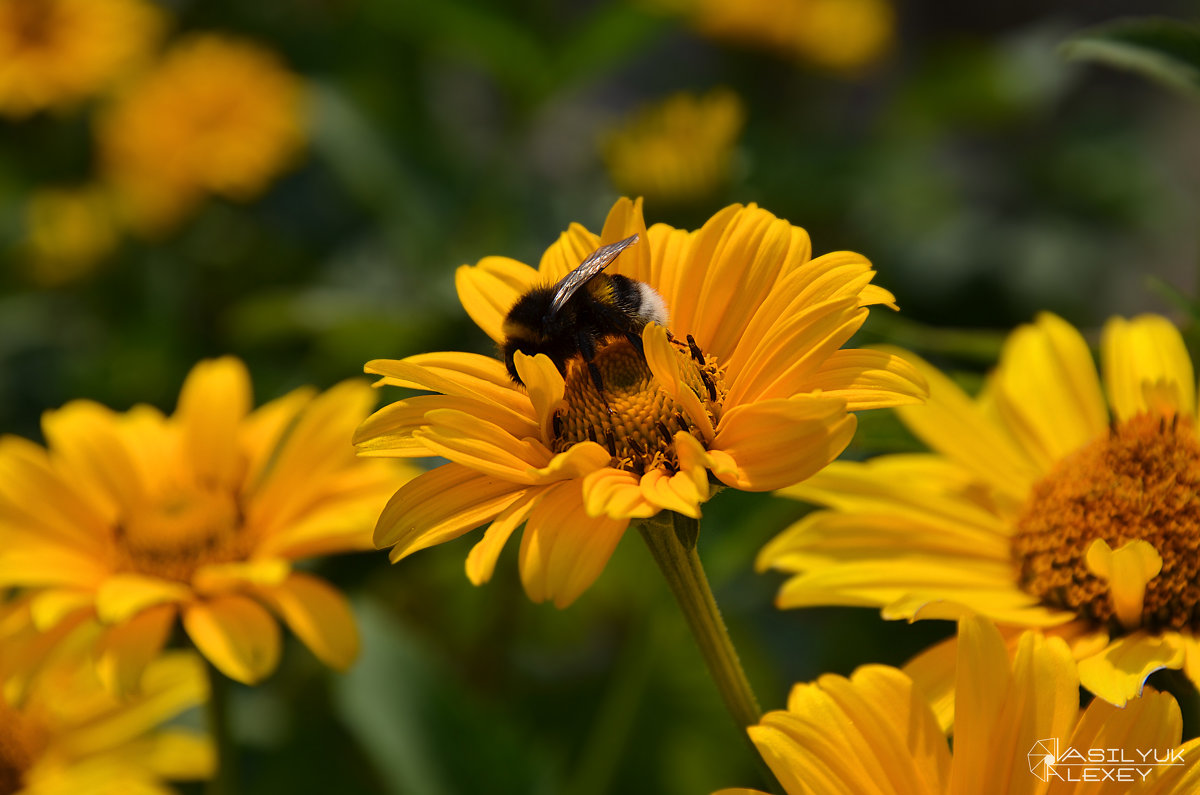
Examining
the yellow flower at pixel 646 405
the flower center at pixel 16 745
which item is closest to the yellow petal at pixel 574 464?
the yellow flower at pixel 646 405

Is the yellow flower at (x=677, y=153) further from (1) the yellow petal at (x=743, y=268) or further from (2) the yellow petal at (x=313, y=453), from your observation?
(1) the yellow petal at (x=743, y=268)

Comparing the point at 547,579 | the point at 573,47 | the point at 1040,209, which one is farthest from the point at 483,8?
the point at 547,579

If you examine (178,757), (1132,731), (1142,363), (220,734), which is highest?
(1142,363)

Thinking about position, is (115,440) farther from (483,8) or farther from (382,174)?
(483,8)

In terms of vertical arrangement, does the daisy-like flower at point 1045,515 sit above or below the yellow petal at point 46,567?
above

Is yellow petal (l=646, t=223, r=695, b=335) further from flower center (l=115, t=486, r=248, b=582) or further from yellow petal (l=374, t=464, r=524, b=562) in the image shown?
flower center (l=115, t=486, r=248, b=582)

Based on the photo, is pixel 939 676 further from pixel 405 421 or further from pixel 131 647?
pixel 131 647

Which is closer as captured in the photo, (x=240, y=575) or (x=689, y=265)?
(x=689, y=265)
